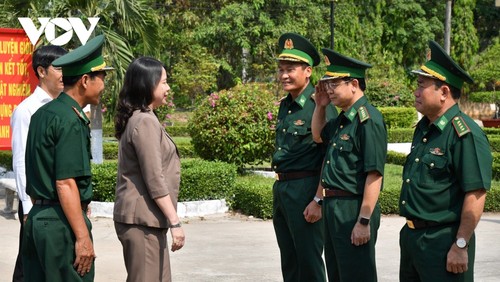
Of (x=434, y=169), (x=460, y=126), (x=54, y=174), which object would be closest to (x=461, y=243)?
(x=434, y=169)

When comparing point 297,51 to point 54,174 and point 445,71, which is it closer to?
point 445,71

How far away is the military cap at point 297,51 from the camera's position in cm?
586

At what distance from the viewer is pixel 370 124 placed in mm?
5090

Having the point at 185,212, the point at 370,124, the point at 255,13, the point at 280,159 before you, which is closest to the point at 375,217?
the point at 370,124

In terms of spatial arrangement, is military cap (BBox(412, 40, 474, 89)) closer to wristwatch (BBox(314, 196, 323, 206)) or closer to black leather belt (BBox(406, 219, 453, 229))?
black leather belt (BBox(406, 219, 453, 229))

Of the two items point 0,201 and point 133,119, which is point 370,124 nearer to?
point 133,119

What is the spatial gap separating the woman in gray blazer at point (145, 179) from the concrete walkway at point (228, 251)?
2756mm

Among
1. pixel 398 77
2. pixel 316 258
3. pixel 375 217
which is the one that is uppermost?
pixel 375 217

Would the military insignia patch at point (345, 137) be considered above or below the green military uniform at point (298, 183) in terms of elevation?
above

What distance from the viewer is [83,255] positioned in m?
4.29

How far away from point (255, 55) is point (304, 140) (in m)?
27.9

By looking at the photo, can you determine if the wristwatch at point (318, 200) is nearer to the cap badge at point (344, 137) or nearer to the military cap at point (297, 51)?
the cap badge at point (344, 137)

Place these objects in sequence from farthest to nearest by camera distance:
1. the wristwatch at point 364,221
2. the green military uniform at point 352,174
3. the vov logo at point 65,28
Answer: the vov logo at point 65,28 → the green military uniform at point 352,174 → the wristwatch at point 364,221

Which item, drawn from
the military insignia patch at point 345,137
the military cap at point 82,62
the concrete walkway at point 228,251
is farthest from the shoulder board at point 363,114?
the concrete walkway at point 228,251
